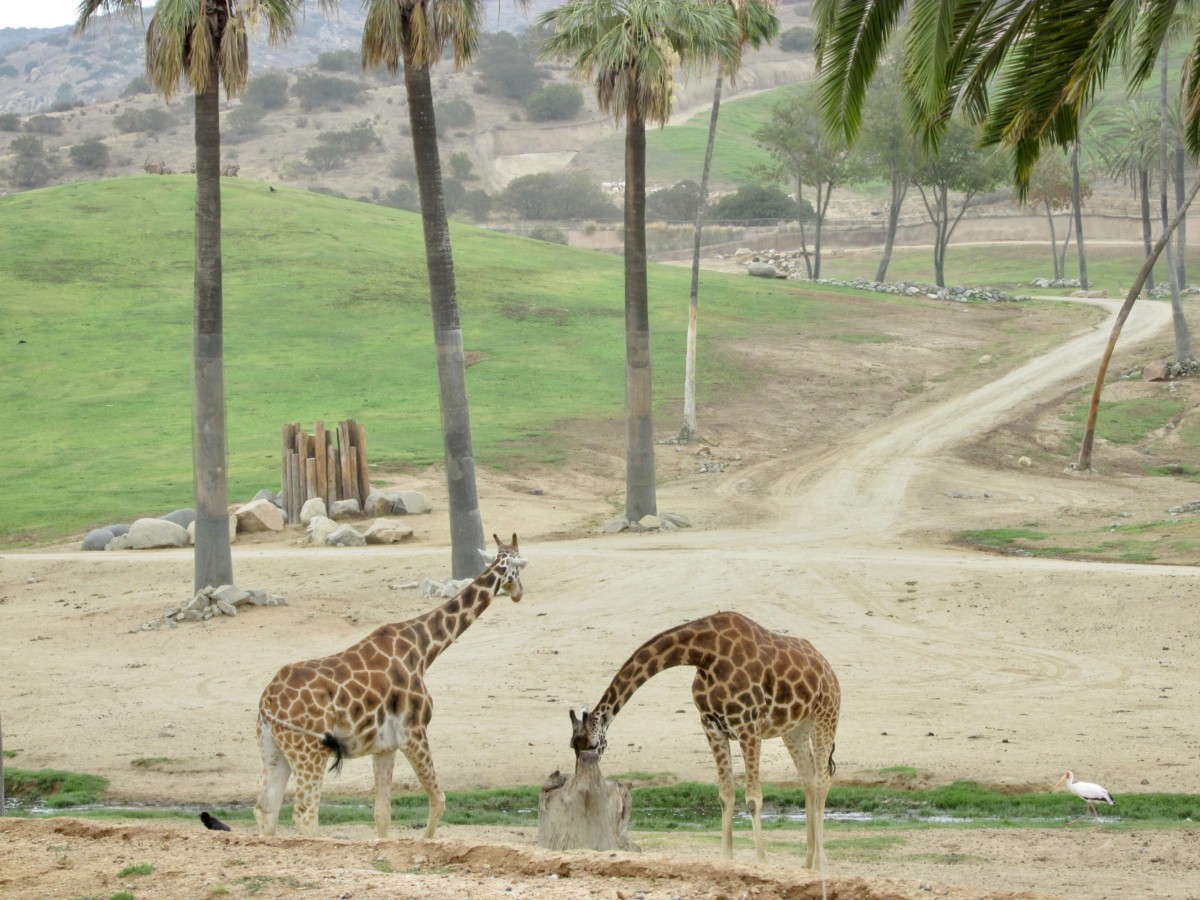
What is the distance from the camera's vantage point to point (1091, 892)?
34.8ft

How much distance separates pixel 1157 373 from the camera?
5162 centimetres

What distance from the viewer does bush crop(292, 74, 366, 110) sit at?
16888 centimetres

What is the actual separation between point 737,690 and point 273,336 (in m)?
51.8

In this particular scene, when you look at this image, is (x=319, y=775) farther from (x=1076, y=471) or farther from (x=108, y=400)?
(x=108, y=400)

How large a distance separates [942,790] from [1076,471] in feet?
93.2

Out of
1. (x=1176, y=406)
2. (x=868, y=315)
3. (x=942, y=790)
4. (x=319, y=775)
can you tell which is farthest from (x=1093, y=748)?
(x=868, y=315)

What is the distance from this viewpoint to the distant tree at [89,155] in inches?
5217

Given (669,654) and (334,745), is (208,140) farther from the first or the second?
(669,654)

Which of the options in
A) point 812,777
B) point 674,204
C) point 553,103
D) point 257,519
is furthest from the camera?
point 553,103

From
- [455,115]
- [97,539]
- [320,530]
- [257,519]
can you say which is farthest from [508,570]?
[455,115]

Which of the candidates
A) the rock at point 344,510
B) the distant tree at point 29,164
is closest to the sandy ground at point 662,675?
the rock at point 344,510

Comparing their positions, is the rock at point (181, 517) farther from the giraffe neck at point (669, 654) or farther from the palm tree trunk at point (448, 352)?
the giraffe neck at point (669, 654)

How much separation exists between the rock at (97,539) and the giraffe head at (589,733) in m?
25.7

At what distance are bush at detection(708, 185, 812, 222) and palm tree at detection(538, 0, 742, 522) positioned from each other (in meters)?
89.1
